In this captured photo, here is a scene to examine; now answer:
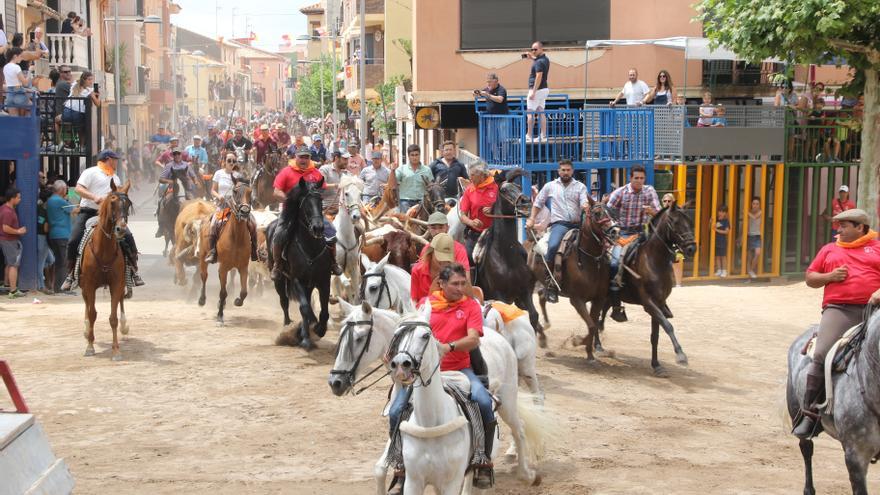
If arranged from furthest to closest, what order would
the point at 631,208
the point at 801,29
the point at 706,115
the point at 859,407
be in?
1. the point at 706,115
2. the point at 801,29
3. the point at 631,208
4. the point at 859,407

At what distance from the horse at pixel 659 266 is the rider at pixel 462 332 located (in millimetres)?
6744

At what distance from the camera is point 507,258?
583 inches

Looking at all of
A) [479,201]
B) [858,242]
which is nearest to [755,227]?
[479,201]

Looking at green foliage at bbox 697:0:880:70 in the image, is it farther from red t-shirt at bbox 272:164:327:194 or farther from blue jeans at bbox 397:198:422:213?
red t-shirt at bbox 272:164:327:194

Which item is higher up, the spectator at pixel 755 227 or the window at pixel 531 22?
the window at pixel 531 22

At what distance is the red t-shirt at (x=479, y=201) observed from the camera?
591 inches

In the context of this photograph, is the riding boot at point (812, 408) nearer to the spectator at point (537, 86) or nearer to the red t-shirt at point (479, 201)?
the red t-shirt at point (479, 201)

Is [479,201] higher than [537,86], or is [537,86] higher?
[537,86]

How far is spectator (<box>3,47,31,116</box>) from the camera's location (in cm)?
2164

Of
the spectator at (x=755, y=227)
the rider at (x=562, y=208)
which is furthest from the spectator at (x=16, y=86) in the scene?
the spectator at (x=755, y=227)

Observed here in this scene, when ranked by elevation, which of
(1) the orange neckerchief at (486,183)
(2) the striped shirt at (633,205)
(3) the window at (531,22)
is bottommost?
(2) the striped shirt at (633,205)

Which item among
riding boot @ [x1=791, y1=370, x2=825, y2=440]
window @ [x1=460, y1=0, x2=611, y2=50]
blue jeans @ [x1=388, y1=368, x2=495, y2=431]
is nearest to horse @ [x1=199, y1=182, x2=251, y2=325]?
blue jeans @ [x1=388, y1=368, x2=495, y2=431]

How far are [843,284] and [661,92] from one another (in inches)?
619

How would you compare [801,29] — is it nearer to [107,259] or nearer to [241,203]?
[241,203]
